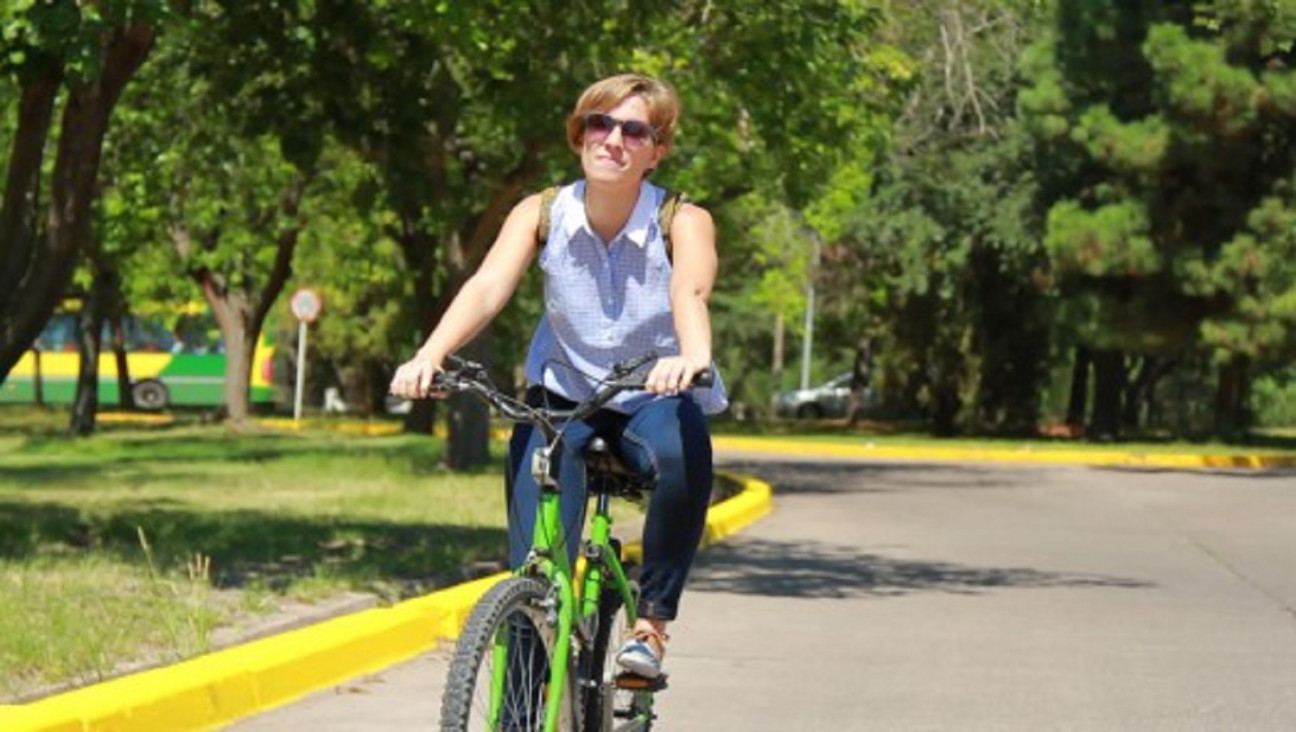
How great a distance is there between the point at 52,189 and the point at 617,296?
9.61 metres

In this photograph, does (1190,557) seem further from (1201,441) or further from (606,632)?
(1201,441)

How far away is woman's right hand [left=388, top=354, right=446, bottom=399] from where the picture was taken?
242 inches

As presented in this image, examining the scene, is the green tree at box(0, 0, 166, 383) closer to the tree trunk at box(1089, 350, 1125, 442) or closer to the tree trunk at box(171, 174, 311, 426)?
the tree trunk at box(171, 174, 311, 426)

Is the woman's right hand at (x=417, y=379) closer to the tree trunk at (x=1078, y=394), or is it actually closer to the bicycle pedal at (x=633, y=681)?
the bicycle pedal at (x=633, y=681)

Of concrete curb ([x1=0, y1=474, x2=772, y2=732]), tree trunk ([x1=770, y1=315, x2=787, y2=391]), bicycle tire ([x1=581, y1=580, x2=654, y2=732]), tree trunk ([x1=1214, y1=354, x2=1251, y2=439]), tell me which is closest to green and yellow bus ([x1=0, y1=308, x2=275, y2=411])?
tree trunk ([x1=770, y1=315, x2=787, y2=391])

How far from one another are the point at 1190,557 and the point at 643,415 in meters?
13.4

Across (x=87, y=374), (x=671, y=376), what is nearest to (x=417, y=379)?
(x=671, y=376)

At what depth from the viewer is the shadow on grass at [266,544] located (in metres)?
13.8

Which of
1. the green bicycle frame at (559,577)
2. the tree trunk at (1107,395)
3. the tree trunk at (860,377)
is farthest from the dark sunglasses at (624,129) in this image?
the tree trunk at (860,377)

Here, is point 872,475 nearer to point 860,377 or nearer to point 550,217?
point 550,217

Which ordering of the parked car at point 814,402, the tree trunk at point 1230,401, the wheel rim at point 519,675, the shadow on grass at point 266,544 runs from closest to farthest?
the wheel rim at point 519,675 → the shadow on grass at point 266,544 → the tree trunk at point 1230,401 → the parked car at point 814,402

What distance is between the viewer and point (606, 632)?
673 cm

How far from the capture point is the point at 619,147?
259 inches

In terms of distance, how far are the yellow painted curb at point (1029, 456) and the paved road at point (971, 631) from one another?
644 inches
